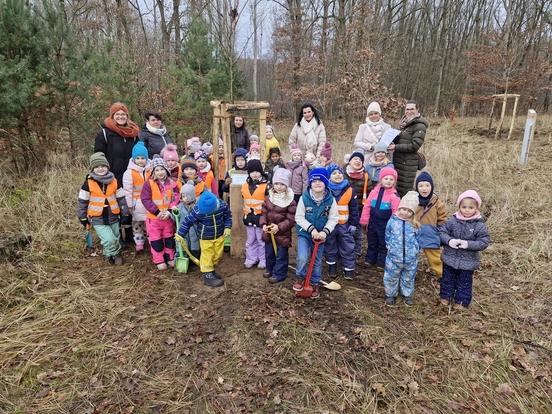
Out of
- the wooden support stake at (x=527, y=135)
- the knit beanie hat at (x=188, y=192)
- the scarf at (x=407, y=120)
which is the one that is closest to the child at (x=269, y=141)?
the scarf at (x=407, y=120)

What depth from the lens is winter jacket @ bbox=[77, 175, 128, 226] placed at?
4.48 metres

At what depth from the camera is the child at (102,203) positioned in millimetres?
4461

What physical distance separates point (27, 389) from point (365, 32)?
14.3 metres

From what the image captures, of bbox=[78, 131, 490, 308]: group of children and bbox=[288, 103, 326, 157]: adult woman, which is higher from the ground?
bbox=[288, 103, 326, 157]: adult woman

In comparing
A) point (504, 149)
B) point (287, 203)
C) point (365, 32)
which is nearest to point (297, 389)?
point (287, 203)

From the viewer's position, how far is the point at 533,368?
10.5ft

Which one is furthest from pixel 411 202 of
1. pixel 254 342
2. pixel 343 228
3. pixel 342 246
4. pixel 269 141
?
pixel 269 141

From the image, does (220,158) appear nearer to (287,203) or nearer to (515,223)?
(287,203)

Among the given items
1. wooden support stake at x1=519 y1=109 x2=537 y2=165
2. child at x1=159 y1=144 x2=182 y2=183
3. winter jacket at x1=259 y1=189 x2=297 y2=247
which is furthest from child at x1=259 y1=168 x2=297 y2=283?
wooden support stake at x1=519 y1=109 x2=537 y2=165

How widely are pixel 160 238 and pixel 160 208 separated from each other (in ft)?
1.44

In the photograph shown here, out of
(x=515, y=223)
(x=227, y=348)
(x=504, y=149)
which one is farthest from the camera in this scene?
(x=504, y=149)

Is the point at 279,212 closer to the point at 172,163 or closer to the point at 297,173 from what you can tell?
the point at 297,173

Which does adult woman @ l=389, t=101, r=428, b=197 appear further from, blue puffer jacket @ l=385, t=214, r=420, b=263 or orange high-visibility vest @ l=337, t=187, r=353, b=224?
blue puffer jacket @ l=385, t=214, r=420, b=263

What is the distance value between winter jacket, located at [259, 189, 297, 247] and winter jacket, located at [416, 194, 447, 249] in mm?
1570
